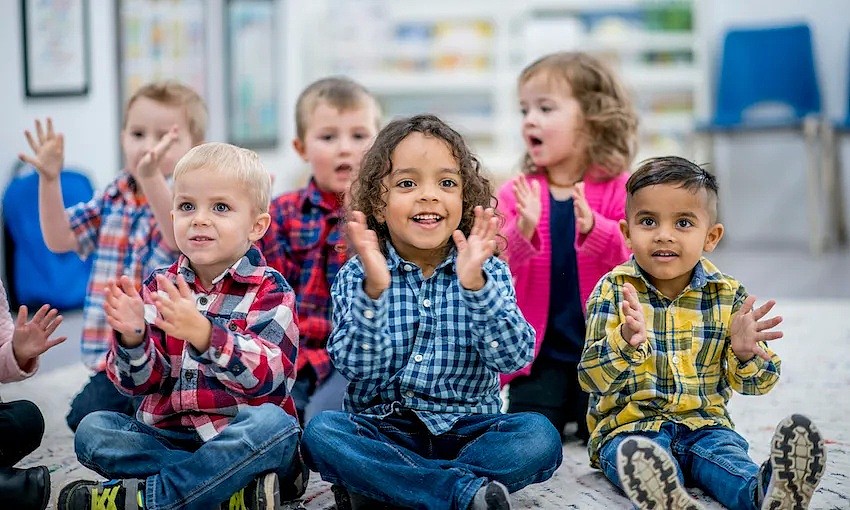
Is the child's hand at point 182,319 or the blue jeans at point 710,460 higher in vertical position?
the child's hand at point 182,319

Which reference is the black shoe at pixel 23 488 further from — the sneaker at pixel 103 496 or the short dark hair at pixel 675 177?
the short dark hair at pixel 675 177

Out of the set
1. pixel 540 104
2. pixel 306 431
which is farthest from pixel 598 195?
pixel 306 431

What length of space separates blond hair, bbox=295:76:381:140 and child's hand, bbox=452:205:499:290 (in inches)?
28.6

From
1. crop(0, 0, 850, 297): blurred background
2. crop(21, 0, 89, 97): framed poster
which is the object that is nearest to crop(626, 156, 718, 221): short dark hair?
crop(21, 0, 89, 97): framed poster

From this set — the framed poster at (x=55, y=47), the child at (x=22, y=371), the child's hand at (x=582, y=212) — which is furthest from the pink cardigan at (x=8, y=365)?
the framed poster at (x=55, y=47)

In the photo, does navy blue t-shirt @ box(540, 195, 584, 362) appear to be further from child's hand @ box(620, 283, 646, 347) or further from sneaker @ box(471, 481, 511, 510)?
sneaker @ box(471, 481, 511, 510)

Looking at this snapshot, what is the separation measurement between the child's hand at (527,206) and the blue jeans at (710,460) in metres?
0.43

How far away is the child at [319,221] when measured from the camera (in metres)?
1.95

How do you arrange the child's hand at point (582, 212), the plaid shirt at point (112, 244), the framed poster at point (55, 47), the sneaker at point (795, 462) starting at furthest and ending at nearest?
the framed poster at point (55, 47) < the plaid shirt at point (112, 244) < the child's hand at point (582, 212) < the sneaker at point (795, 462)

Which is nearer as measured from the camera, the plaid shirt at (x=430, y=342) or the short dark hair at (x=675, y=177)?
the plaid shirt at (x=430, y=342)

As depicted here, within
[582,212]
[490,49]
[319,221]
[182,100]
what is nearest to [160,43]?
[490,49]

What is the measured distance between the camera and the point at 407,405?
1519 millimetres

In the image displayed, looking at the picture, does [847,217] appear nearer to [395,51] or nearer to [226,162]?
[395,51]

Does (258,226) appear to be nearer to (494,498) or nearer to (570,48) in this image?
(494,498)
